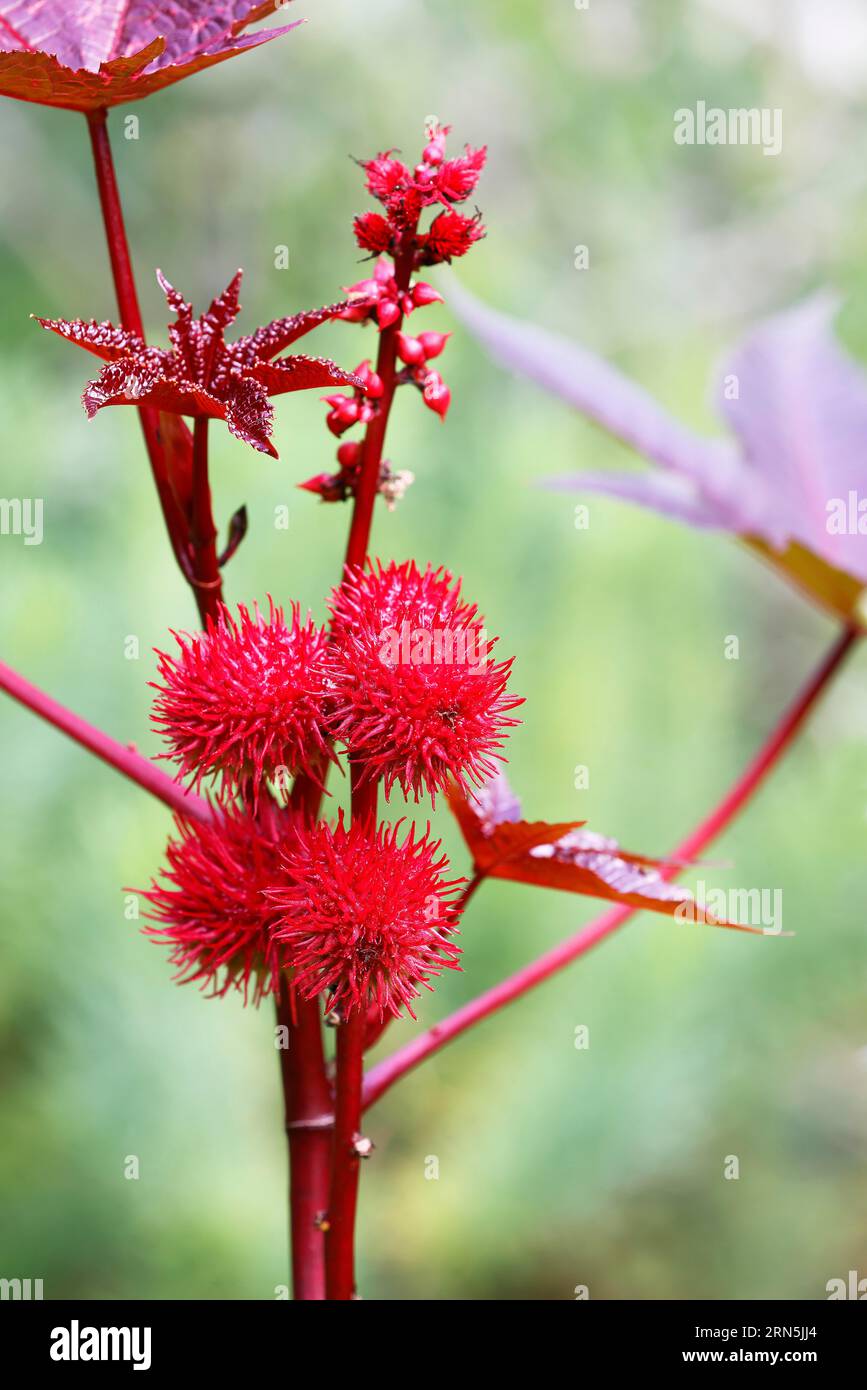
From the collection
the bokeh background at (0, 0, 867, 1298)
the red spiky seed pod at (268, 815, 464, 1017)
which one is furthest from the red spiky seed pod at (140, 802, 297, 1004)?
the bokeh background at (0, 0, 867, 1298)

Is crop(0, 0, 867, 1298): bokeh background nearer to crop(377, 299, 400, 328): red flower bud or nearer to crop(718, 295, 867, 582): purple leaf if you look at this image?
crop(718, 295, 867, 582): purple leaf

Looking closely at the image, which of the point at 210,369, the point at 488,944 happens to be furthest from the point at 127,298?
the point at 488,944

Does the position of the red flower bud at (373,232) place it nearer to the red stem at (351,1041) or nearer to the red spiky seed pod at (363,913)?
the red stem at (351,1041)

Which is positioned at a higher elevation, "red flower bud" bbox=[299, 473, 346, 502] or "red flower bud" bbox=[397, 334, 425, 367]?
"red flower bud" bbox=[397, 334, 425, 367]

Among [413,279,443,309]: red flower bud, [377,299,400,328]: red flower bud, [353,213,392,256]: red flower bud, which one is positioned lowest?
[377,299,400,328]: red flower bud

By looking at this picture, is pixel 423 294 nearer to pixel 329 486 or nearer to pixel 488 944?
pixel 329 486

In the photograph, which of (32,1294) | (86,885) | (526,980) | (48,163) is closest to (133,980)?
(86,885)
